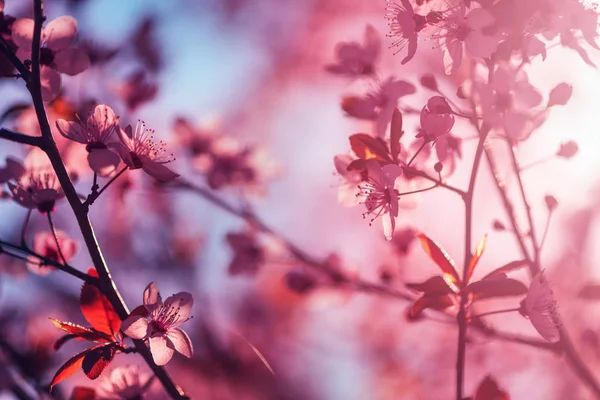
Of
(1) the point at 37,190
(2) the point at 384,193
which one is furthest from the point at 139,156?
(2) the point at 384,193

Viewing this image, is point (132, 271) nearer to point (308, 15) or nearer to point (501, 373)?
point (501, 373)

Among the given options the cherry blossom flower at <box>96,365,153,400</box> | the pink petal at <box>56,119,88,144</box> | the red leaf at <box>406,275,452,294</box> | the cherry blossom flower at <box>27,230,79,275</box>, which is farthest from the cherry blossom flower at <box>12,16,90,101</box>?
the red leaf at <box>406,275,452,294</box>

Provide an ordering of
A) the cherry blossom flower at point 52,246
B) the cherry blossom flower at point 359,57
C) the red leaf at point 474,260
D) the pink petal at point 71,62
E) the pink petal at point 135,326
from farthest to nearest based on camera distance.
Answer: the cherry blossom flower at point 359,57, the cherry blossom flower at point 52,246, the pink petal at point 71,62, the red leaf at point 474,260, the pink petal at point 135,326

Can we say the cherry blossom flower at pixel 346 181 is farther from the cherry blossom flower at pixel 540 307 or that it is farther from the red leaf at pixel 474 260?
the cherry blossom flower at pixel 540 307

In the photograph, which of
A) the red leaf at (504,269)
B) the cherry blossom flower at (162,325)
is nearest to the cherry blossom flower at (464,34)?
the red leaf at (504,269)

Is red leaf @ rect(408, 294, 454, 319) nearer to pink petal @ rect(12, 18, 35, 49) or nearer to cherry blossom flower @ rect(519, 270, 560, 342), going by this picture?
cherry blossom flower @ rect(519, 270, 560, 342)

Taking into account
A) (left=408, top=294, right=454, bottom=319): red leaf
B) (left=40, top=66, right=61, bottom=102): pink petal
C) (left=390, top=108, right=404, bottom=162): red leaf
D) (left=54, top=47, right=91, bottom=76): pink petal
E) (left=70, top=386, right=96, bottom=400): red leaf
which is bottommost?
(left=70, top=386, right=96, bottom=400): red leaf
